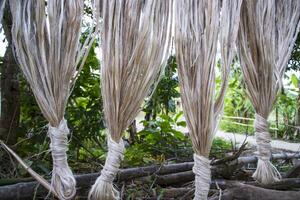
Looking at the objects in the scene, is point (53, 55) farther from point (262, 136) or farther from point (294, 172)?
point (294, 172)

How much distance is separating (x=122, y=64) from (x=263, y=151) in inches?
24.8

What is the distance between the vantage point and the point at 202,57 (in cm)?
114

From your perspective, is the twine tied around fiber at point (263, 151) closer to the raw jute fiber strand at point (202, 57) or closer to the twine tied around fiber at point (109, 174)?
the raw jute fiber strand at point (202, 57)

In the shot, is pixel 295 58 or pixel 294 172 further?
pixel 295 58

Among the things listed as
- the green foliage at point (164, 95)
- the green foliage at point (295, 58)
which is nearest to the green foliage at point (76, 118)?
the green foliage at point (164, 95)

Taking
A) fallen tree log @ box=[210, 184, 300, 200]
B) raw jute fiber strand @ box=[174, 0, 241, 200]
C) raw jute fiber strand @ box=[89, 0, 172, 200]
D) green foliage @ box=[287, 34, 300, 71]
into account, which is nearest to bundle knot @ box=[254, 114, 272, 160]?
fallen tree log @ box=[210, 184, 300, 200]

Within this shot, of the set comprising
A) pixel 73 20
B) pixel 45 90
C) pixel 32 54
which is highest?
pixel 73 20

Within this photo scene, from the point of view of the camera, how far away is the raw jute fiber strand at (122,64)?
1.09 metres

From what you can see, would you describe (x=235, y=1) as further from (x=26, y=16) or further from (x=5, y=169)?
(x=5, y=169)

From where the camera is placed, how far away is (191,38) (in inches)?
44.8

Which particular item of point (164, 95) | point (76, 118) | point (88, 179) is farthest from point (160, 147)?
point (88, 179)

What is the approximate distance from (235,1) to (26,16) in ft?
2.18

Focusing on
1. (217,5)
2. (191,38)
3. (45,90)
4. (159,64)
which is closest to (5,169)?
(45,90)

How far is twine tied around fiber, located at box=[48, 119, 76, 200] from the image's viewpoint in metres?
1.08
